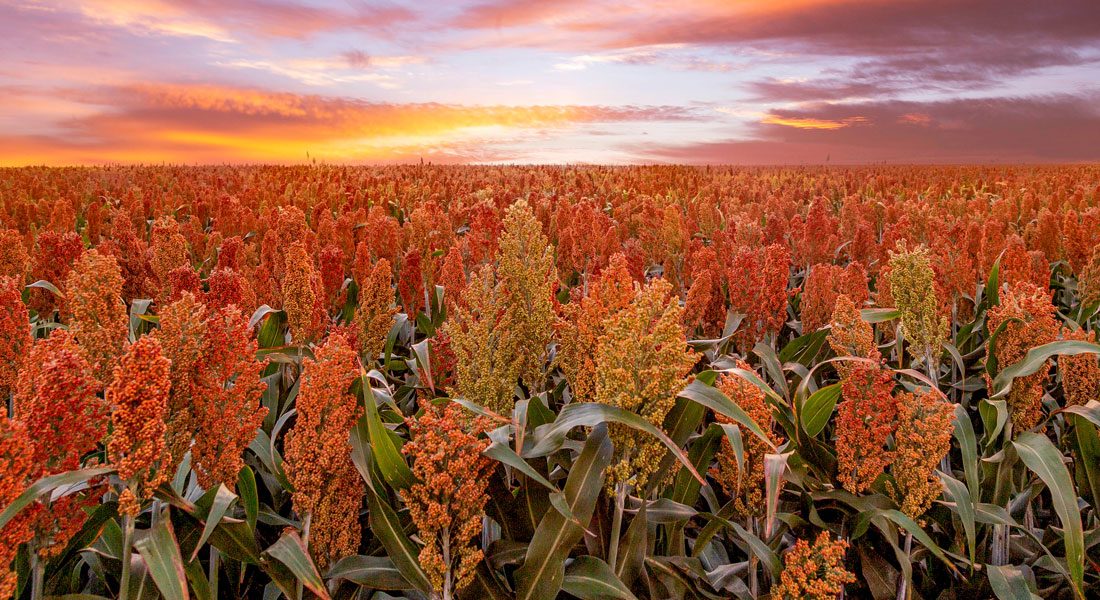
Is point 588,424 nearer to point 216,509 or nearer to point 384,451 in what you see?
point 384,451

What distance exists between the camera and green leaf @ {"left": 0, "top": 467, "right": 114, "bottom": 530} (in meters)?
1.48

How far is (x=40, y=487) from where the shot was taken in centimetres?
154

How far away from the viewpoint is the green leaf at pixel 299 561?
190 cm

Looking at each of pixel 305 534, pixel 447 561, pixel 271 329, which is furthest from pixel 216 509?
pixel 271 329

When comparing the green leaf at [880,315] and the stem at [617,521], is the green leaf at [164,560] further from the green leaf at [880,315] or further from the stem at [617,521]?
the green leaf at [880,315]

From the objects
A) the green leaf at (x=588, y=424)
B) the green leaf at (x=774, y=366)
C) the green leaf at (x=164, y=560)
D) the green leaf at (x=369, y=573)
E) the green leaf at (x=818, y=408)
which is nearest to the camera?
the green leaf at (x=164, y=560)

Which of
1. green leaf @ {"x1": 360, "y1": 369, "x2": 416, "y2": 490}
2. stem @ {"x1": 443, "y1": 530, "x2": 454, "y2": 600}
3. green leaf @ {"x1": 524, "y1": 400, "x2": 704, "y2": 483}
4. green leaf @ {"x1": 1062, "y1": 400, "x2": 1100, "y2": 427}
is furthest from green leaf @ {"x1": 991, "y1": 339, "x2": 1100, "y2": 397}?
green leaf @ {"x1": 360, "y1": 369, "x2": 416, "y2": 490}

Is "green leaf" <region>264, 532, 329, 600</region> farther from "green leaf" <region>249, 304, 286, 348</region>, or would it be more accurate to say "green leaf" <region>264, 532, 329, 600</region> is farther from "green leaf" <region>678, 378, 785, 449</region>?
"green leaf" <region>249, 304, 286, 348</region>

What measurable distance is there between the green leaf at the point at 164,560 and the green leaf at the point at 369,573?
53cm

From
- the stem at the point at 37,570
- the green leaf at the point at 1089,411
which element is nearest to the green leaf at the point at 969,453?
the green leaf at the point at 1089,411

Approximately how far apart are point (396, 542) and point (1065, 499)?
89.3 inches

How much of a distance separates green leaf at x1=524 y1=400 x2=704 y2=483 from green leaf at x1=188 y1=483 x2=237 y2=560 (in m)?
0.88

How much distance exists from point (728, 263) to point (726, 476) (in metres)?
2.66

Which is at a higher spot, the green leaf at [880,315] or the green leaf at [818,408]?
the green leaf at [880,315]
